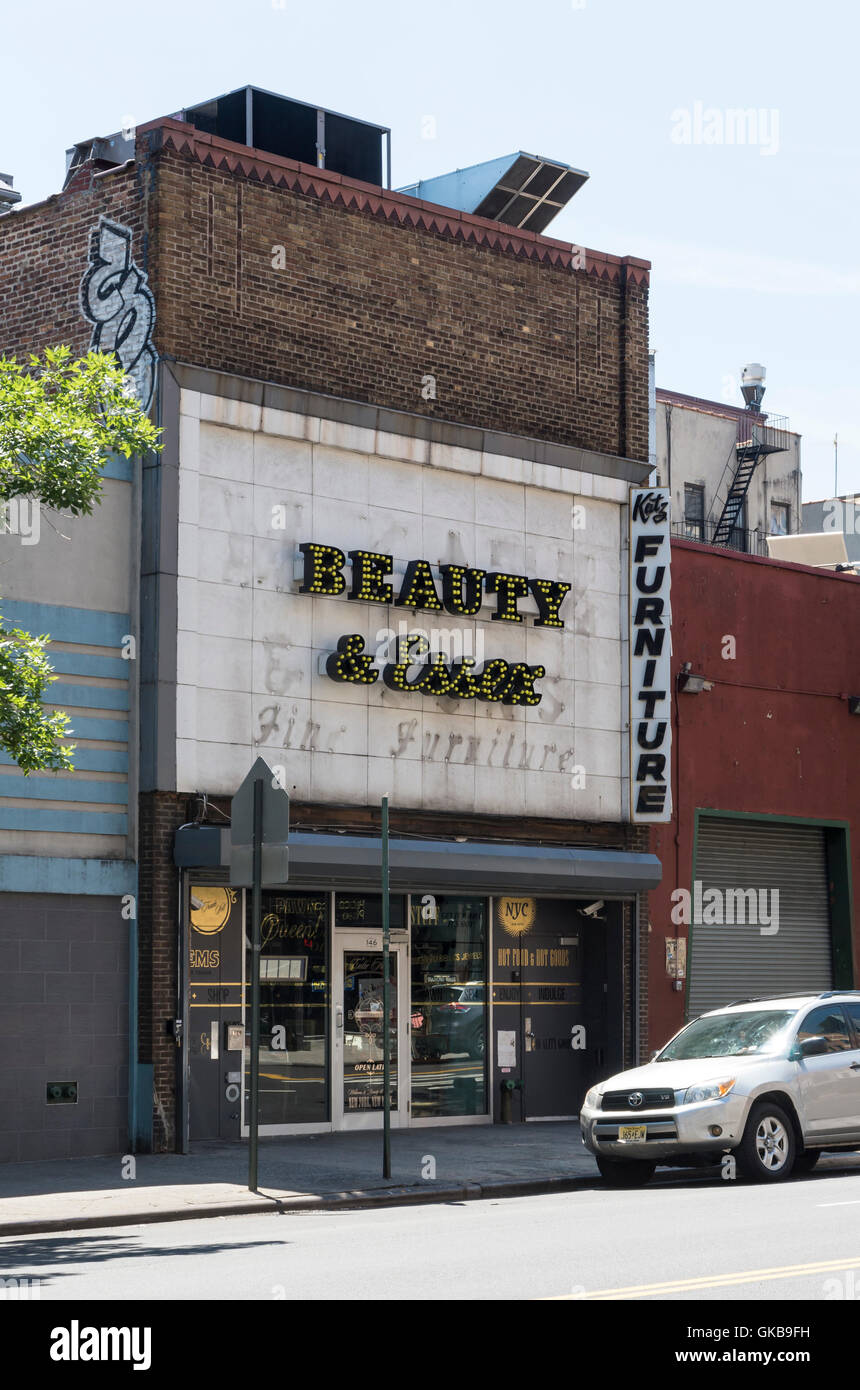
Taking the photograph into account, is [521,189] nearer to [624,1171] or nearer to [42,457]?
[42,457]

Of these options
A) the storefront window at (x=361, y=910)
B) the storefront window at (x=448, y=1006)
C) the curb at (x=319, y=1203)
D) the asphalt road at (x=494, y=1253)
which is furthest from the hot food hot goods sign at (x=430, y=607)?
the asphalt road at (x=494, y=1253)

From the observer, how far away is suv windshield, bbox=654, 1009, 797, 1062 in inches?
677

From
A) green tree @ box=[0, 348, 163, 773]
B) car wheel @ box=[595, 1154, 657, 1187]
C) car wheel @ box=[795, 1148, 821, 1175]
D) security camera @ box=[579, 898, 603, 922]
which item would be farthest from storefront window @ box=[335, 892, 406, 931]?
green tree @ box=[0, 348, 163, 773]

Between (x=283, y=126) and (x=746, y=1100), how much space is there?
1453cm

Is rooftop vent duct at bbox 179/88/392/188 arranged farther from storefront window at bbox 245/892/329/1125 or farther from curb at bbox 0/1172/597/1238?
curb at bbox 0/1172/597/1238

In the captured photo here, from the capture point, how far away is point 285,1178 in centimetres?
1691

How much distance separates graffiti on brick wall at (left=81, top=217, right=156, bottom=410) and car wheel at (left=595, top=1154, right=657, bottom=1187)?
8.99 m

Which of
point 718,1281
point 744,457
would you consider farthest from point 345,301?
point 744,457

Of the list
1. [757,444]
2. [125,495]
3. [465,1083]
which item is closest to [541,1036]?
[465,1083]

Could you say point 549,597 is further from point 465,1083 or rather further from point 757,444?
point 757,444

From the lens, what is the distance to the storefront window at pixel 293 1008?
20547 millimetres

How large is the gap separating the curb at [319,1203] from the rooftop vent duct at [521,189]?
46.3 feet

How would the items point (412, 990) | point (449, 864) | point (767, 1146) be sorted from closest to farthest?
point (767, 1146), point (449, 864), point (412, 990)
